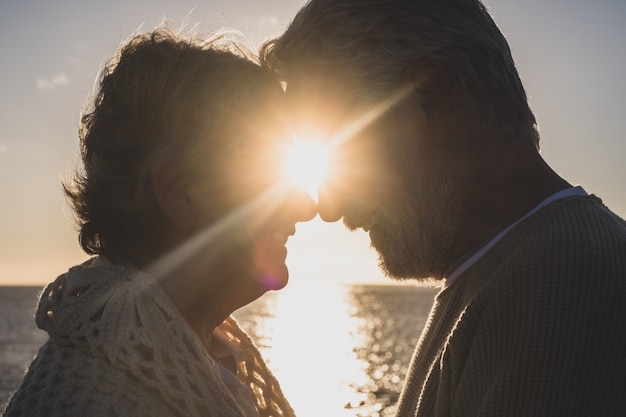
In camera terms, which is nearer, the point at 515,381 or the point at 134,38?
the point at 515,381

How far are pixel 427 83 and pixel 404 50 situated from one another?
0.20 metres

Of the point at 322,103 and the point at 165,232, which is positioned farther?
the point at 322,103

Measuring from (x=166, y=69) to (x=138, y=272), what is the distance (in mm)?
881

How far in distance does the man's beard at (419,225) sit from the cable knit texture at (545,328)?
0.41 metres

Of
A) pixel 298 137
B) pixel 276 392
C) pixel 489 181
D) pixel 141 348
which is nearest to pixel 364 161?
pixel 298 137

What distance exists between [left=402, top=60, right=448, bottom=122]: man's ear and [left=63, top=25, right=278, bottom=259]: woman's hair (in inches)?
31.7

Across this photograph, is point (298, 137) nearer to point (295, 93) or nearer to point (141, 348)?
point (295, 93)

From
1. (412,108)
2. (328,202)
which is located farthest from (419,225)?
(328,202)

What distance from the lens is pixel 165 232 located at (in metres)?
2.78

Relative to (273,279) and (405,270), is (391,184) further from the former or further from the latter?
(273,279)

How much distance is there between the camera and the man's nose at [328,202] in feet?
12.5

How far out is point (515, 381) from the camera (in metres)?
2.10

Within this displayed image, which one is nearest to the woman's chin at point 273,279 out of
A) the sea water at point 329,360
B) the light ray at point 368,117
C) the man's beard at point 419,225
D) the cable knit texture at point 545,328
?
the man's beard at point 419,225

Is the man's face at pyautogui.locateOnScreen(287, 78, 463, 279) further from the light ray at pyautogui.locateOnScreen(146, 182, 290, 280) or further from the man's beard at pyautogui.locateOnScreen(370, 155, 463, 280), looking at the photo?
the light ray at pyautogui.locateOnScreen(146, 182, 290, 280)
